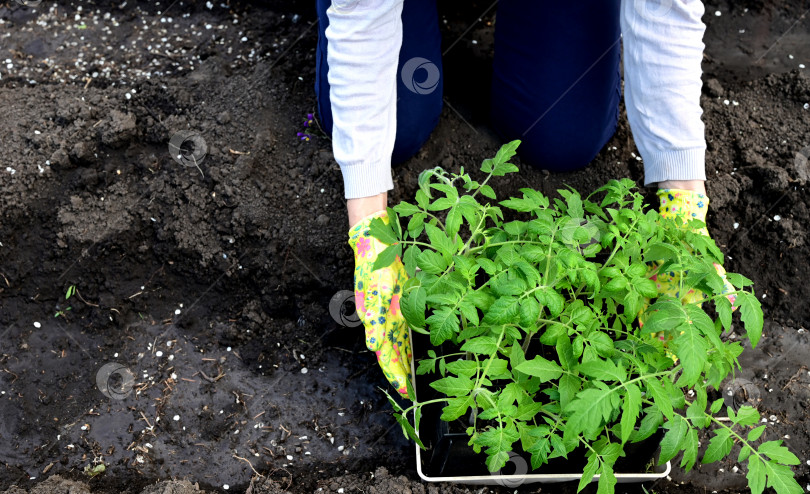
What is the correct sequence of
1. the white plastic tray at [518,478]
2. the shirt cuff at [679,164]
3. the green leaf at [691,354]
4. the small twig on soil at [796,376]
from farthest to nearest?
the small twig on soil at [796,376], the shirt cuff at [679,164], the white plastic tray at [518,478], the green leaf at [691,354]

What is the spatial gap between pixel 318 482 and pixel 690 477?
0.92 m

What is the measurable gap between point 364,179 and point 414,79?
0.49m

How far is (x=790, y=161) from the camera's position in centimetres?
201

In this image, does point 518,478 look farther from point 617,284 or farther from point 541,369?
point 617,284

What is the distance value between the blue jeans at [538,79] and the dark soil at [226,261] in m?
0.09

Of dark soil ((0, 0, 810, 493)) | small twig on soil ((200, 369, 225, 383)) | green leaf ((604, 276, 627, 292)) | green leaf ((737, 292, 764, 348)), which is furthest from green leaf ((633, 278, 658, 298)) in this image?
small twig on soil ((200, 369, 225, 383))

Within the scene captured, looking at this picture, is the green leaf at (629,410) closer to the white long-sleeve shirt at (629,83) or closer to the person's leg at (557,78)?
the white long-sleeve shirt at (629,83)

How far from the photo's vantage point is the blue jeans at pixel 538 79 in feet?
6.12

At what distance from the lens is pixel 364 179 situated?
1.60 m

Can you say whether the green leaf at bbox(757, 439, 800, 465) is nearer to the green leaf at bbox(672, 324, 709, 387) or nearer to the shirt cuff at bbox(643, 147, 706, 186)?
the green leaf at bbox(672, 324, 709, 387)

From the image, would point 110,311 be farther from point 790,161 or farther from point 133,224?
point 790,161

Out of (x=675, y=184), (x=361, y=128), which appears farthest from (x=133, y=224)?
(x=675, y=184)

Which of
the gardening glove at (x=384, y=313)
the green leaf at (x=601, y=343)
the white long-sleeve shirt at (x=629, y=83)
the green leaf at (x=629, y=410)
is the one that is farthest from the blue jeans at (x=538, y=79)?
the green leaf at (x=629, y=410)

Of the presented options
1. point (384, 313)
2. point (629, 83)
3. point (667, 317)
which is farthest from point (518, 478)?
point (629, 83)
